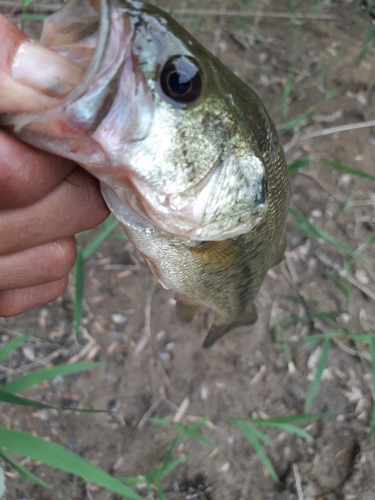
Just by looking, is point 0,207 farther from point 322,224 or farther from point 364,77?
point 364,77

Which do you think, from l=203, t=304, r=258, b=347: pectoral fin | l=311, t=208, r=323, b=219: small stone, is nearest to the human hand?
l=203, t=304, r=258, b=347: pectoral fin

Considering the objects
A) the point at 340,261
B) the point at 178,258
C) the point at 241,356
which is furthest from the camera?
the point at 340,261

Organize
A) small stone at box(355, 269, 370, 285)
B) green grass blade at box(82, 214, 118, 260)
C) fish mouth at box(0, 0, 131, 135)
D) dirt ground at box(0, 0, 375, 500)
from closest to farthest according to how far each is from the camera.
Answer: fish mouth at box(0, 0, 131, 135)
green grass blade at box(82, 214, 118, 260)
dirt ground at box(0, 0, 375, 500)
small stone at box(355, 269, 370, 285)

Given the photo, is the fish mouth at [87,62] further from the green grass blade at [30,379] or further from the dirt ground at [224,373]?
the dirt ground at [224,373]

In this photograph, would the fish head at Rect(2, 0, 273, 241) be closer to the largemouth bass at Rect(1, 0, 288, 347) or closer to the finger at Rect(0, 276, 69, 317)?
the largemouth bass at Rect(1, 0, 288, 347)

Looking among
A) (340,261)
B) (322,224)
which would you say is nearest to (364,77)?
(322,224)

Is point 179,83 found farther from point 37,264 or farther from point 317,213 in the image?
point 317,213
